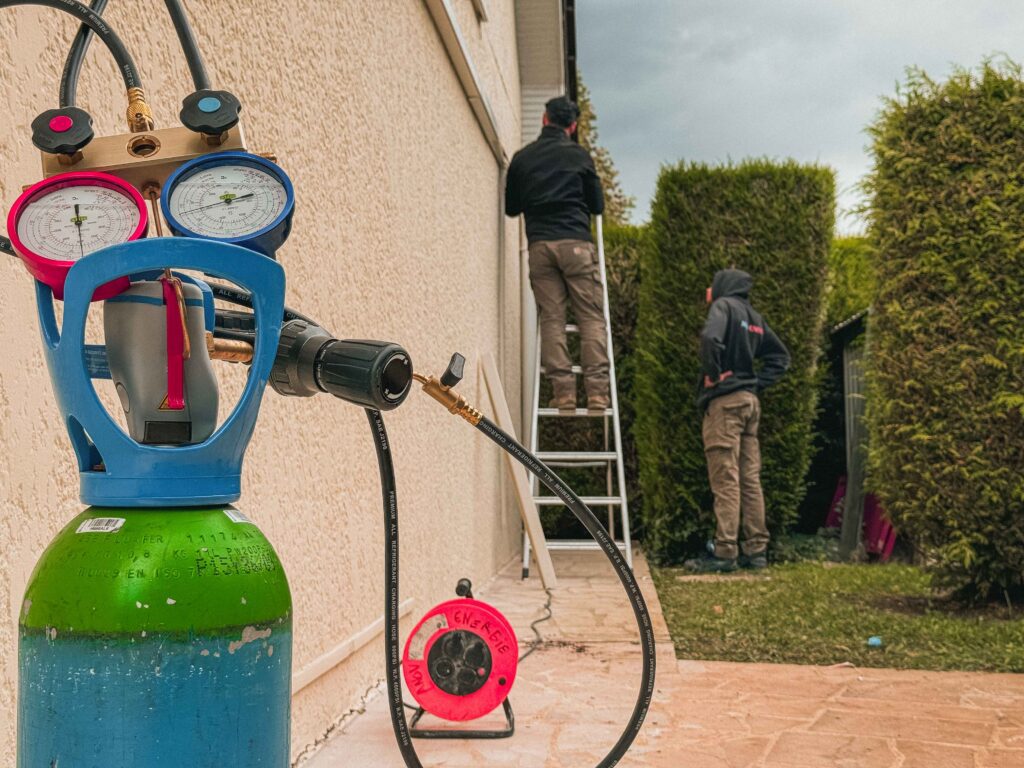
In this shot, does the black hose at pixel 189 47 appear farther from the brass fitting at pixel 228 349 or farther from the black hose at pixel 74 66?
the brass fitting at pixel 228 349

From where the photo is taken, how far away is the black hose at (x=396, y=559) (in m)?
1.35

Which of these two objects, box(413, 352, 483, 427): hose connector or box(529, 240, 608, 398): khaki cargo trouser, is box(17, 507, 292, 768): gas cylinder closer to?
box(413, 352, 483, 427): hose connector

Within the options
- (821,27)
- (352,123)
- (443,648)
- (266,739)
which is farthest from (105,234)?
(821,27)

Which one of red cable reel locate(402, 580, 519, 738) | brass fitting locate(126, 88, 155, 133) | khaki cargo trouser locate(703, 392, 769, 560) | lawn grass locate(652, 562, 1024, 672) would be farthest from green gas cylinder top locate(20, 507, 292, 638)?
khaki cargo trouser locate(703, 392, 769, 560)

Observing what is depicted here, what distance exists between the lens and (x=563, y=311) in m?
6.00

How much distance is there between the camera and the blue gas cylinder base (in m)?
0.86

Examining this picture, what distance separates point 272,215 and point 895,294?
4.29 metres

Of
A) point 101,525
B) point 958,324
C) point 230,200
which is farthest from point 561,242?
point 101,525

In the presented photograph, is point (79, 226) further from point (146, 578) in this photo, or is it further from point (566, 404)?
point (566, 404)

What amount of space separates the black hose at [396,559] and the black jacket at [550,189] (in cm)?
442

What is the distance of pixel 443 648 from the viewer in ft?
7.84

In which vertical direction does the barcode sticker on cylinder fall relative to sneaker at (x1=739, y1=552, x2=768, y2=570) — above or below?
above

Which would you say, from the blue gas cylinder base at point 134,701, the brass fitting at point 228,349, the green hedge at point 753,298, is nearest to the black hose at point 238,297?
the brass fitting at point 228,349

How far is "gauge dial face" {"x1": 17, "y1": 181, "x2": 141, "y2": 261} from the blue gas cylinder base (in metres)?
0.38
